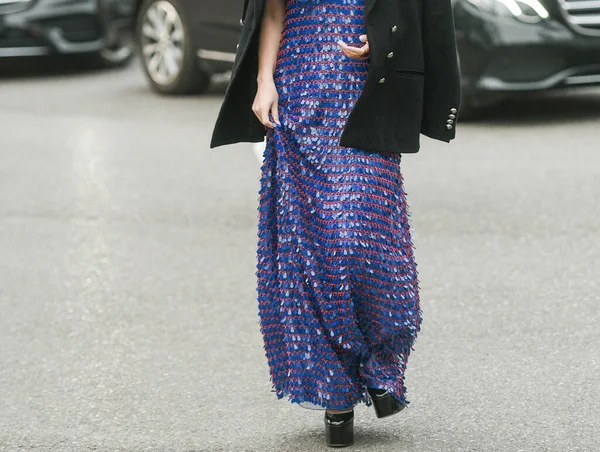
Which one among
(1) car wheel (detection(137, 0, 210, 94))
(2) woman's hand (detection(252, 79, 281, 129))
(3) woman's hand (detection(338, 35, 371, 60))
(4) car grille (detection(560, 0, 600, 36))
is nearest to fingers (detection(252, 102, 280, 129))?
(2) woman's hand (detection(252, 79, 281, 129))

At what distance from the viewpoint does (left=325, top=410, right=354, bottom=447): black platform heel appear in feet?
13.3

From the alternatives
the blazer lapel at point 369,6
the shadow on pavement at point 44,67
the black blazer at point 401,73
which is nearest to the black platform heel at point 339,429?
the black blazer at point 401,73

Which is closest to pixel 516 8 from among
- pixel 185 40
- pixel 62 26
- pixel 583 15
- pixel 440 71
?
pixel 583 15

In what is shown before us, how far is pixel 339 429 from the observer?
13.3ft

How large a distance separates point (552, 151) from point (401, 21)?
549 cm

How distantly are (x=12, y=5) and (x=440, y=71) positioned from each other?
9.79 m

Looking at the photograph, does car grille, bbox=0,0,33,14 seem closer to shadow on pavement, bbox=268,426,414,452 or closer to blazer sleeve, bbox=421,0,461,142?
shadow on pavement, bbox=268,426,414,452

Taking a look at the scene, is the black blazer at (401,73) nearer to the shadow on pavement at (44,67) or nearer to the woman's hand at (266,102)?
the woman's hand at (266,102)

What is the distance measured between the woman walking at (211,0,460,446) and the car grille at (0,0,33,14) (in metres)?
9.47

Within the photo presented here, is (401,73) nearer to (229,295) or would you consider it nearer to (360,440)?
(360,440)

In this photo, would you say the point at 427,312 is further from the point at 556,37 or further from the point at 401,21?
the point at 556,37

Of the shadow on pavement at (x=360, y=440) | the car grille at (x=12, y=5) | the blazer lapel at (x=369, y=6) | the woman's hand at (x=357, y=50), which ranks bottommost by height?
the car grille at (x=12, y=5)

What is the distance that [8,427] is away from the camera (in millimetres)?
4328

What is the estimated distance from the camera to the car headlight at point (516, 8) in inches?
387
